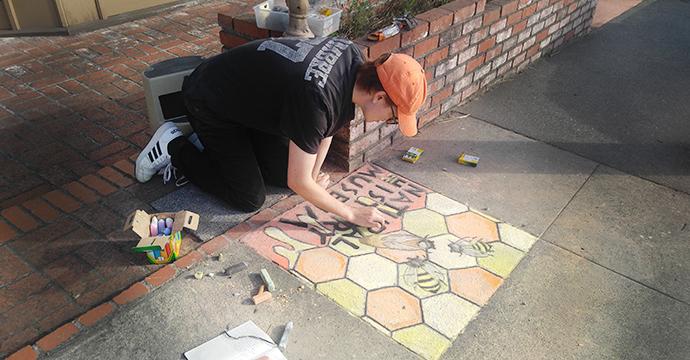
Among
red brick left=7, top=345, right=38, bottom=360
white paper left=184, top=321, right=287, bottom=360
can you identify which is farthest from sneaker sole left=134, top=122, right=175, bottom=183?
white paper left=184, top=321, right=287, bottom=360

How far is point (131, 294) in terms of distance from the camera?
7.42 feet

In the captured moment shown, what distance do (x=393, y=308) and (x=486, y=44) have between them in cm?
249

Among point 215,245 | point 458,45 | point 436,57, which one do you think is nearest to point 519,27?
point 458,45

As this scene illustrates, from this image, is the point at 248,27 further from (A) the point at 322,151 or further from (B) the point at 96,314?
(B) the point at 96,314

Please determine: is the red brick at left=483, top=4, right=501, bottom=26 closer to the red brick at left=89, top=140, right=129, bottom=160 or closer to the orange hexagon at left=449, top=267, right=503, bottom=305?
the orange hexagon at left=449, top=267, right=503, bottom=305

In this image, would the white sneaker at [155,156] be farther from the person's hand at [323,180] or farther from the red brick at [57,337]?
the red brick at [57,337]

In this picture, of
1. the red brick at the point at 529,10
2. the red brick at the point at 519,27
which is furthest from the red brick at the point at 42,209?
the red brick at the point at 529,10

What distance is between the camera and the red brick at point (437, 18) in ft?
10.7

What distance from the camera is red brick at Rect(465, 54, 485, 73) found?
12.7 ft

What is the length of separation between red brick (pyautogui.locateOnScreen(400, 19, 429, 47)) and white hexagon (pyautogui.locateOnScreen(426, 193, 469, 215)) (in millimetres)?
924

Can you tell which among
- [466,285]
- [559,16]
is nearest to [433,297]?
[466,285]

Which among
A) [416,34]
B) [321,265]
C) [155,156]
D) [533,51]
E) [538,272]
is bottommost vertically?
[538,272]

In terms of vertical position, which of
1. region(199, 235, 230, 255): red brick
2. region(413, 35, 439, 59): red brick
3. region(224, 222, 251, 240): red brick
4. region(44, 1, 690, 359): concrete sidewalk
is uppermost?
region(413, 35, 439, 59): red brick

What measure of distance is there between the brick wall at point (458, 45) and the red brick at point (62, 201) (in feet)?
4.31
